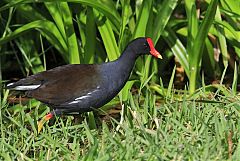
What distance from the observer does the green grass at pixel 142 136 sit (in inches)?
126

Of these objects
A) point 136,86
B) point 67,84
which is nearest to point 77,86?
point 67,84

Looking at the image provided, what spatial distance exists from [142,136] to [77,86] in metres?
0.61

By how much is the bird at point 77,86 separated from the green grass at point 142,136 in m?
0.12

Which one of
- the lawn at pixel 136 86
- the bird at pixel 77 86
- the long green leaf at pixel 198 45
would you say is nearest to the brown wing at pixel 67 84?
the bird at pixel 77 86

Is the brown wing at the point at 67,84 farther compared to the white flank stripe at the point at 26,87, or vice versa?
the white flank stripe at the point at 26,87

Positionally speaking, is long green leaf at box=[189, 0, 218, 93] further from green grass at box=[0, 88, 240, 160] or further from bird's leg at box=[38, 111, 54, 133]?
bird's leg at box=[38, 111, 54, 133]

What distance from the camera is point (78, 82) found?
3.96 m

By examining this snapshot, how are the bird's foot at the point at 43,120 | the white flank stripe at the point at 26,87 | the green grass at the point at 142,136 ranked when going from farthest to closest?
1. the white flank stripe at the point at 26,87
2. the bird's foot at the point at 43,120
3. the green grass at the point at 142,136

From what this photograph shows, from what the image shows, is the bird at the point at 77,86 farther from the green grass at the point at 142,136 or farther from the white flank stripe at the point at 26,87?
the green grass at the point at 142,136

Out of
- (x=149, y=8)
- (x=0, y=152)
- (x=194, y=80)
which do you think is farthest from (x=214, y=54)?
(x=0, y=152)

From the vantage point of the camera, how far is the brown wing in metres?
3.93

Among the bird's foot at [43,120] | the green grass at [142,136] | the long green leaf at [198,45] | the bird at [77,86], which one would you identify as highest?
the long green leaf at [198,45]

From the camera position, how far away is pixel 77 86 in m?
3.94

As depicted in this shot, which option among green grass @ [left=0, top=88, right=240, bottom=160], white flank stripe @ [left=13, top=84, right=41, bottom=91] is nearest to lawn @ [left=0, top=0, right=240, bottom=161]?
green grass @ [left=0, top=88, right=240, bottom=160]
